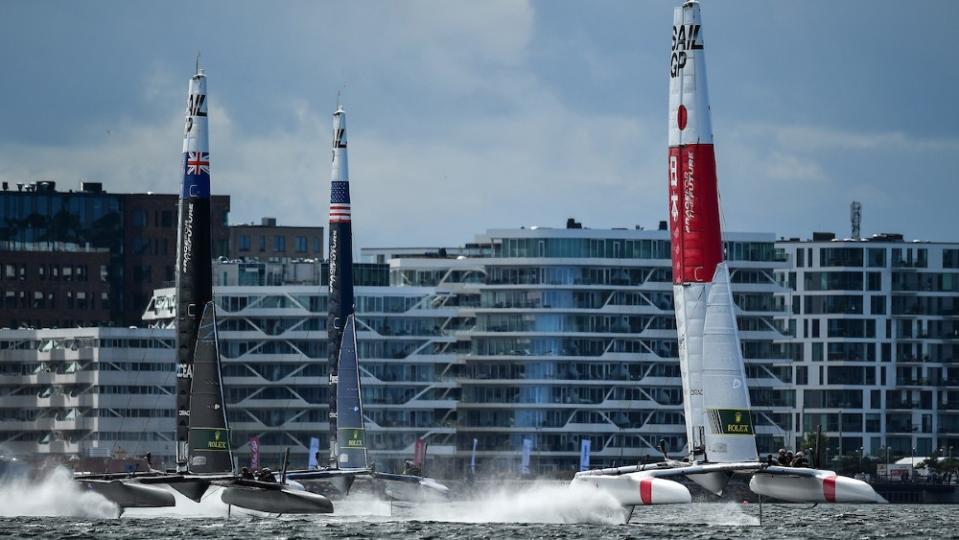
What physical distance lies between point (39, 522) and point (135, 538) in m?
14.0

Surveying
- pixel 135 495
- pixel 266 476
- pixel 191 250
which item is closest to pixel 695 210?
pixel 266 476

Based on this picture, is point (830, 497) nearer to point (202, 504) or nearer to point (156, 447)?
point (202, 504)

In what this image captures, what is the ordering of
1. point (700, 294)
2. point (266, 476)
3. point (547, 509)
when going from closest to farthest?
point (700, 294)
point (266, 476)
point (547, 509)

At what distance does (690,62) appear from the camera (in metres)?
74.8

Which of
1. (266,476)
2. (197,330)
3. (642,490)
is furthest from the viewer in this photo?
(197,330)

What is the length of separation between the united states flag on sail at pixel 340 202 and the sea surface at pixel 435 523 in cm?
1582

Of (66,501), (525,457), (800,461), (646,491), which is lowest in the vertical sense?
(525,457)

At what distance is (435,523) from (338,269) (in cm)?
2445

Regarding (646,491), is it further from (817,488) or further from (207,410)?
(207,410)

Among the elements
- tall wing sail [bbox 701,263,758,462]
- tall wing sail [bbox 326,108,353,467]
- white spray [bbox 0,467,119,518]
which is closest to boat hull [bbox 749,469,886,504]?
tall wing sail [bbox 701,263,758,462]

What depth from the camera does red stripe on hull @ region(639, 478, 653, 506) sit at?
69.2m

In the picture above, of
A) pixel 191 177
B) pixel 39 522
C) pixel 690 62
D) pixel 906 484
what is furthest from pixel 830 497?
pixel 906 484

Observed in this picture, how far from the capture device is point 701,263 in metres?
75.2

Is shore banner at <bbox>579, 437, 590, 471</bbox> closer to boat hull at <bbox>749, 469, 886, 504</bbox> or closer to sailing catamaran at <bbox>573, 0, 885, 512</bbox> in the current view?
sailing catamaran at <bbox>573, 0, 885, 512</bbox>
